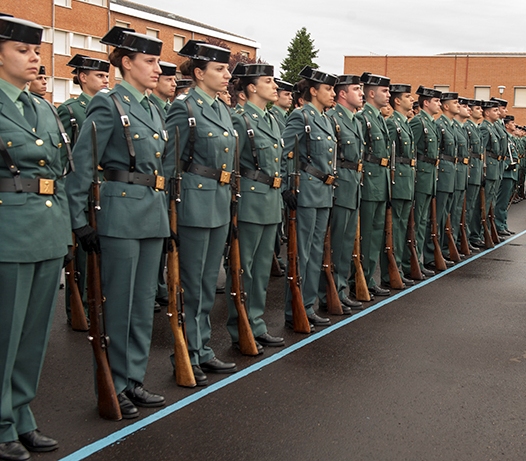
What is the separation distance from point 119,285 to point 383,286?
4950mm

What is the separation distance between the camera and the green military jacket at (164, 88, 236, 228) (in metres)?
5.39

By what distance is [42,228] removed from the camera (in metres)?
4.07

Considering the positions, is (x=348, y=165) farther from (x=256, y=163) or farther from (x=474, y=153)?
(x=474, y=153)

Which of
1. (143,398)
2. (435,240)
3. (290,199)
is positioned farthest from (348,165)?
(143,398)

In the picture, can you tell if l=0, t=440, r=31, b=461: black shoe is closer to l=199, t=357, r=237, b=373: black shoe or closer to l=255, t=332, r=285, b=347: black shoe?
l=199, t=357, r=237, b=373: black shoe

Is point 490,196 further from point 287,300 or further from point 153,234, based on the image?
point 153,234

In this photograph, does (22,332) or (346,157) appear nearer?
(22,332)

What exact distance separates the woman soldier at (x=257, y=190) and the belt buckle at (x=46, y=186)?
2.14 meters

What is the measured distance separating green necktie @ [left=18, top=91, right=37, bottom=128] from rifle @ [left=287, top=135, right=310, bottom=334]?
2995mm

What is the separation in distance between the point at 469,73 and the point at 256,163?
173 feet

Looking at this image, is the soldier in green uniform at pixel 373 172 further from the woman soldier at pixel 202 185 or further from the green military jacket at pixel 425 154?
the woman soldier at pixel 202 185

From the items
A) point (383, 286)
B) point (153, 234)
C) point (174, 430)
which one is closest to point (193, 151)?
point (153, 234)

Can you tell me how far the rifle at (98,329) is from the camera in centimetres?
455

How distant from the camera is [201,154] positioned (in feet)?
17.8
